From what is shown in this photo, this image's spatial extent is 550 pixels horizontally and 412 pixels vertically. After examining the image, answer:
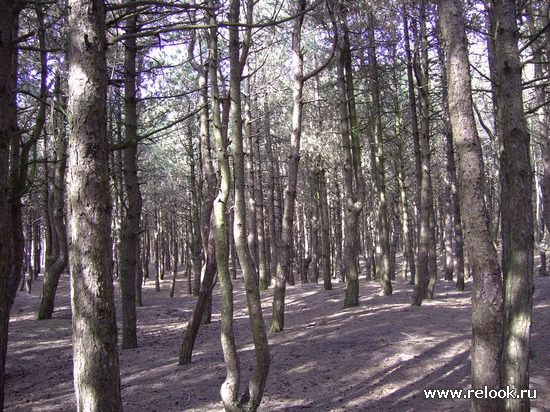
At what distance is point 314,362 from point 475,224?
417 cm

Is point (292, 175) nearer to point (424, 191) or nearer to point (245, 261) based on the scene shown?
point (424, 191)

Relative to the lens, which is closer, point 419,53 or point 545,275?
point 419,53

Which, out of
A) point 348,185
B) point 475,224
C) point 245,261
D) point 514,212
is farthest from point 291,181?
point 475,224

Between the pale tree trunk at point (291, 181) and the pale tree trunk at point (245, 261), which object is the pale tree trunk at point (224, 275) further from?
the pale tree trunk at point (291, 181)

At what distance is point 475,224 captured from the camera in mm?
4664

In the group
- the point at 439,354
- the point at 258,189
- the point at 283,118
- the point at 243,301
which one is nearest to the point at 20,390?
the point at 439,354

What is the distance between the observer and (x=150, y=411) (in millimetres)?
5930

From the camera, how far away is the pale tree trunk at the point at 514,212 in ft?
16.2

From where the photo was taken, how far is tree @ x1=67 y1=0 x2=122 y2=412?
3.50 meters

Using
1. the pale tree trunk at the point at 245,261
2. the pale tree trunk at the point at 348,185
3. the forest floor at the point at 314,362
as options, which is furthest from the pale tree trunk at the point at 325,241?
the pale tree trunk at the point at 245,261

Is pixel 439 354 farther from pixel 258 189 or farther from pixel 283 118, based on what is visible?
pixel 283 118

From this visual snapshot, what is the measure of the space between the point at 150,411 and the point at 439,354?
4.81 m

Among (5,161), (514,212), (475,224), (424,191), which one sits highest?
(424,191)

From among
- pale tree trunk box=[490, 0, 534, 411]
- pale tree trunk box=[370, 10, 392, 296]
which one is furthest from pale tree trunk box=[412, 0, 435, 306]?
pale tree trunk box=[490, 0, 534, 411]
